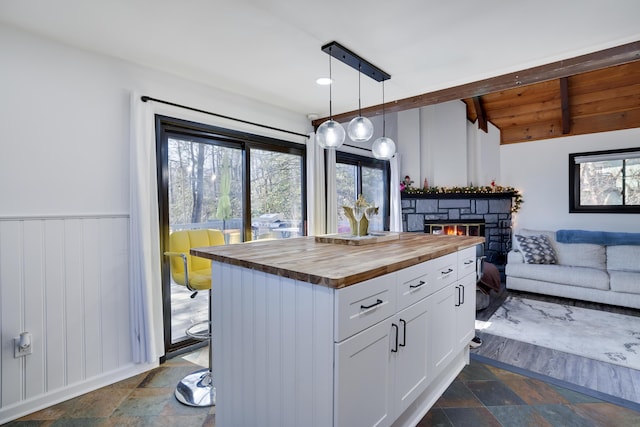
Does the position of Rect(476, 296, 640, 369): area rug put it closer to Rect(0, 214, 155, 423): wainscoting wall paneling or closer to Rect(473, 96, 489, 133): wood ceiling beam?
Rect(473, 96, 489, 133): wood ceiling beam

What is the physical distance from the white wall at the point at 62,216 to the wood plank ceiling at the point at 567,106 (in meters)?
5.08

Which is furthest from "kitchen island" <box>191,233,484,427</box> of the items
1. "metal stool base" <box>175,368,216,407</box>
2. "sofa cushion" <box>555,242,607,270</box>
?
"sofa cushion" <box>555,242,607,270</box>

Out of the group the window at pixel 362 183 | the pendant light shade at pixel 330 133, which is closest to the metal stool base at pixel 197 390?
the pendant light shade at pixel 330 133

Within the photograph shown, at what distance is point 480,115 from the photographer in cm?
550

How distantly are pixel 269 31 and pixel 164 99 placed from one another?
1.08 metres

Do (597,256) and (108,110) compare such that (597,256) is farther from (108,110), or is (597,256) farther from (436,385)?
(108,110)

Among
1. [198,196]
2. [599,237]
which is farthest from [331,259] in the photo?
[599,237]

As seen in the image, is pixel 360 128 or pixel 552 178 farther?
pixel 552 178

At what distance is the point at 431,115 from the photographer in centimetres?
591

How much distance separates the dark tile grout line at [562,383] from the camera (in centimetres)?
199

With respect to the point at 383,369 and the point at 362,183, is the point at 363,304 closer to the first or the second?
the point at 383,369

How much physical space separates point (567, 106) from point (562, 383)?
14.1 ft

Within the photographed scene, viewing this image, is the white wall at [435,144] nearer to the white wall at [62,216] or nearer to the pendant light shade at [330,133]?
the pendant light shade at [330,133]

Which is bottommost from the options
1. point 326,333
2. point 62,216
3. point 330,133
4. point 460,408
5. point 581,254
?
point 460,408
